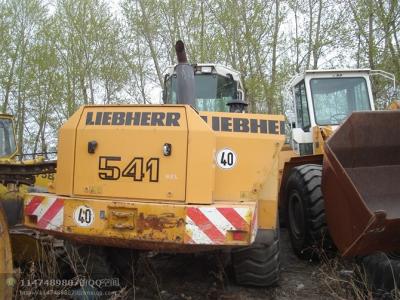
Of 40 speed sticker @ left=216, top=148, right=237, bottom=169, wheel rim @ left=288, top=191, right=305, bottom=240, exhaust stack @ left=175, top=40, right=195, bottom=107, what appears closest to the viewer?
40 speed sticker @ left=216, top=148, right=237, bottom=169

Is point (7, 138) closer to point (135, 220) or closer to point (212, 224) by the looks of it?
point (135, 220)

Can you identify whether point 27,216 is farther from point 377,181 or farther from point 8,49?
point 8,49

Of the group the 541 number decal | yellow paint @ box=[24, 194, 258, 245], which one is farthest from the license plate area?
the 541 number decal

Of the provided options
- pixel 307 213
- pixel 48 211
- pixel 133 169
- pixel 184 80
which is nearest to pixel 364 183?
pixel 307 213

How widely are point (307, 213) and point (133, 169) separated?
2.42 meters

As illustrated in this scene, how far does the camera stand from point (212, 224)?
3.53 m

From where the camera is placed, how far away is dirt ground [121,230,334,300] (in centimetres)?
446

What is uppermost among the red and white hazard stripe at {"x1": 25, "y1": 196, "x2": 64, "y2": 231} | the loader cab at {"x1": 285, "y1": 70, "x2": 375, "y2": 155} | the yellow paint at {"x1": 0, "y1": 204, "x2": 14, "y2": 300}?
the loader cab at {"x1": 285, "y1": 70, "x2": 375, "y2": 155}

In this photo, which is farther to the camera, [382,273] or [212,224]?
[382,273]

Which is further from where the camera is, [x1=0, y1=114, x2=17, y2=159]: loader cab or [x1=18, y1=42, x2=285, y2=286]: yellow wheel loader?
[x1=0, y1=114, x2=17, y2=159]: loader cab

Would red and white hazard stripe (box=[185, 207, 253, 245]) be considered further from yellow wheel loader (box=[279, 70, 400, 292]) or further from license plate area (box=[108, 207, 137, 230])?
yellow wheel loader (box=[279, 70, 400, 292])

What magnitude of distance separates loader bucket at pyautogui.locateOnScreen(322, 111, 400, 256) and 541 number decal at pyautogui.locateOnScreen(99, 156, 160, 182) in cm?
168

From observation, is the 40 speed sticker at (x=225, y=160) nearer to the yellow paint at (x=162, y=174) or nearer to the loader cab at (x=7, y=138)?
the yellow paint at (x=162, y=174)

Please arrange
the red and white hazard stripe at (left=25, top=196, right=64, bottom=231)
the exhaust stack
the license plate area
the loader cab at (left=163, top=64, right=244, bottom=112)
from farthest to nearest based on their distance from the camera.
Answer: the loader cab at (left=163, top=64, right=244, bottom=112) < the exhaust stack < the red and white hazard stripe at (left=25, top=196, right=64, bottom=231) < the license plate area
